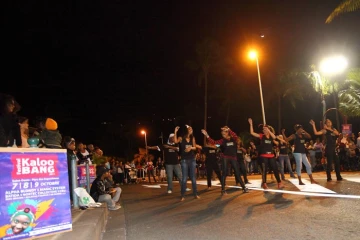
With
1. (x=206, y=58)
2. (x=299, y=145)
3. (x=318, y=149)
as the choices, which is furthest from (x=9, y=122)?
(x=206, y=58)

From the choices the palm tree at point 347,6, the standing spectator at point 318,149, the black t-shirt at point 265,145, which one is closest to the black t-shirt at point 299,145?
the black t-shirt at point 265,145

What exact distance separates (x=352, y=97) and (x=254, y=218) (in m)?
18.1

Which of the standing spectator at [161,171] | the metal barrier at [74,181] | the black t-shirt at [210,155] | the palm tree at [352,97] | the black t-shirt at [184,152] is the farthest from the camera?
the standing spectator at [161,171]

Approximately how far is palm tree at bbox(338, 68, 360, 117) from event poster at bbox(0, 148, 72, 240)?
67.0ft

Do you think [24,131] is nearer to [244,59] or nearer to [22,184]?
[22,184]

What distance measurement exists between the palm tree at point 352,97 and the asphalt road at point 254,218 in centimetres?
1427

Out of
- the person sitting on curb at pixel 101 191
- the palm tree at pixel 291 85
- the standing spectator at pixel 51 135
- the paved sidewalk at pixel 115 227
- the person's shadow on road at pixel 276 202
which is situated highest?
the palm tree at pixel 291 85

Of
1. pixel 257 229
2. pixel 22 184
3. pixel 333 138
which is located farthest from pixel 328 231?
pixel 333 138

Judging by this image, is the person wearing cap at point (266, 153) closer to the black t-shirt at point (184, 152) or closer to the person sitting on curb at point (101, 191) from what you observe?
the black t-shirt at point (184, 152)

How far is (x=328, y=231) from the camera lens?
4762 mm

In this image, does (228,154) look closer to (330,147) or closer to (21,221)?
(330,147)

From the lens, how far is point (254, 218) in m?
5.98

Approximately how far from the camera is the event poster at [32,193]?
392 centimetres

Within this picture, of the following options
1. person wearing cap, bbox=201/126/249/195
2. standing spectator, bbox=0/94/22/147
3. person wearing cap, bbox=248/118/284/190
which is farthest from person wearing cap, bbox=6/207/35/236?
person wearing cap, bbox=248/118/284/190
